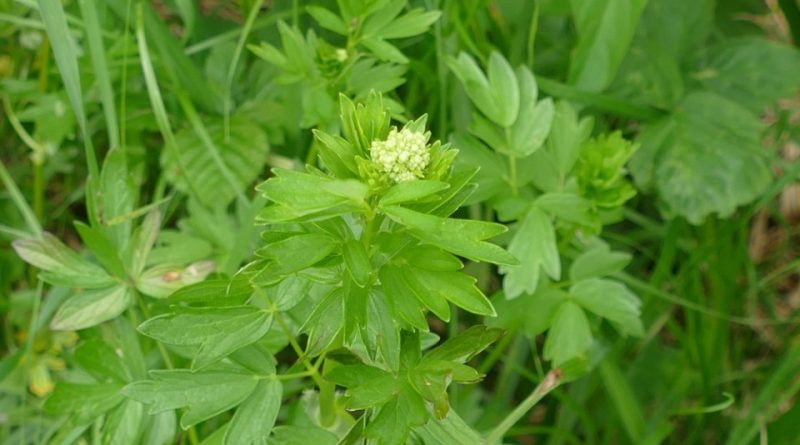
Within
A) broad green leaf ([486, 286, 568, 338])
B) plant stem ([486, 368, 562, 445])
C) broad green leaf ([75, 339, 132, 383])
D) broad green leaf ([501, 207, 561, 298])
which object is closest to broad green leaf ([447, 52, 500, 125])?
broad green leaf ([501, 207, 561, 298])

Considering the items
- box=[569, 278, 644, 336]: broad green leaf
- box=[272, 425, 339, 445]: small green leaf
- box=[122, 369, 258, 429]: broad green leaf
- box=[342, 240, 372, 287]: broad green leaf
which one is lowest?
box=[569, 278, 644, 336]: broad green leaf

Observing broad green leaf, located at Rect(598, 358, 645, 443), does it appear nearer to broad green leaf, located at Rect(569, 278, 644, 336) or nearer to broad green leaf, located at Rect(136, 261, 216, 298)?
broad green leaf, located at Rect(569, 278, 644, 336)

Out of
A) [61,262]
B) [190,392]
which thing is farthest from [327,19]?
[190,392]

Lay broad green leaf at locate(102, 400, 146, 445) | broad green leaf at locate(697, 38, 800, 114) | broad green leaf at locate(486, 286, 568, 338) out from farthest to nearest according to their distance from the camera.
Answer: broad green leaf at locate(697, 38, 800, 114) → broad green leaf at locate(486, 286, 568, 338) → broad green leaf at locate(102, 400, 146, 445)

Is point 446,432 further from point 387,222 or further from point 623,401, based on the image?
point 623,401

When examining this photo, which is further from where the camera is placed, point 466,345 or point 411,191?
point 466,345

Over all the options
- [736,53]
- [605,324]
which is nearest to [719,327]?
[605,324]

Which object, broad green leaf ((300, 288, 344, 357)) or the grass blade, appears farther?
the grass blade
